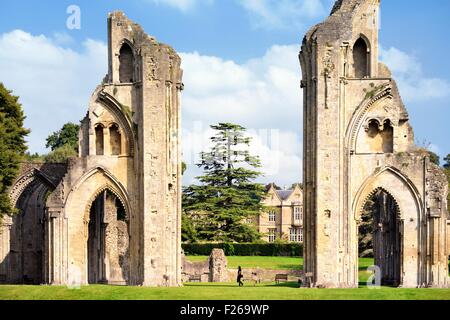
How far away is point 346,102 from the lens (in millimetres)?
37719

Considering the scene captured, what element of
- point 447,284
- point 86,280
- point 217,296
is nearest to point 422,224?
point 447,284

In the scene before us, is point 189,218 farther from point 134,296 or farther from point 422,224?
point 134,296

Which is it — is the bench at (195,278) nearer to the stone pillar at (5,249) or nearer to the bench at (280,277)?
the bench at (280,277)

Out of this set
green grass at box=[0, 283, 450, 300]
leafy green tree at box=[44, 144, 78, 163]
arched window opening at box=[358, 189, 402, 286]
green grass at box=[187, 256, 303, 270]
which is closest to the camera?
green grass at box=[0, 283, 450, 300]

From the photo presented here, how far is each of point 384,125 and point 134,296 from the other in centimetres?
1288

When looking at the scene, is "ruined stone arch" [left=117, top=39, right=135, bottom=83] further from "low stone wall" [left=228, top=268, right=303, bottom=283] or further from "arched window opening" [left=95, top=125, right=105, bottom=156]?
"low stone wall" [left=228, top=268, right=303, bottom=283]

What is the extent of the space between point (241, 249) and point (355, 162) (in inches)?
1128

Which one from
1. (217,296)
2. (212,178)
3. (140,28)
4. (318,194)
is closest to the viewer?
(217,296)

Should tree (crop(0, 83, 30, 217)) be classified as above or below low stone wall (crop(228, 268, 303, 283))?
above

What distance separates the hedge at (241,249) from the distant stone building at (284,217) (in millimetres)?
21080

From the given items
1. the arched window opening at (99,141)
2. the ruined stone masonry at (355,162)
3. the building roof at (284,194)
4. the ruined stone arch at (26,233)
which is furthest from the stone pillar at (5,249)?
the building roof at (284,194)

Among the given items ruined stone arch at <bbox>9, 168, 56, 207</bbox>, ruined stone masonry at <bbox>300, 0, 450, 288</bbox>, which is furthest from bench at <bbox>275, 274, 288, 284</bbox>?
ruined stone arch at <bbox>9, 168, 56, 207</bbox>

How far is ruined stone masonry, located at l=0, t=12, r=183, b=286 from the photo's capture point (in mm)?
37688

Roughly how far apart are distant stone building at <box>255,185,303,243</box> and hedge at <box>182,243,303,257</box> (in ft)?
69.2
